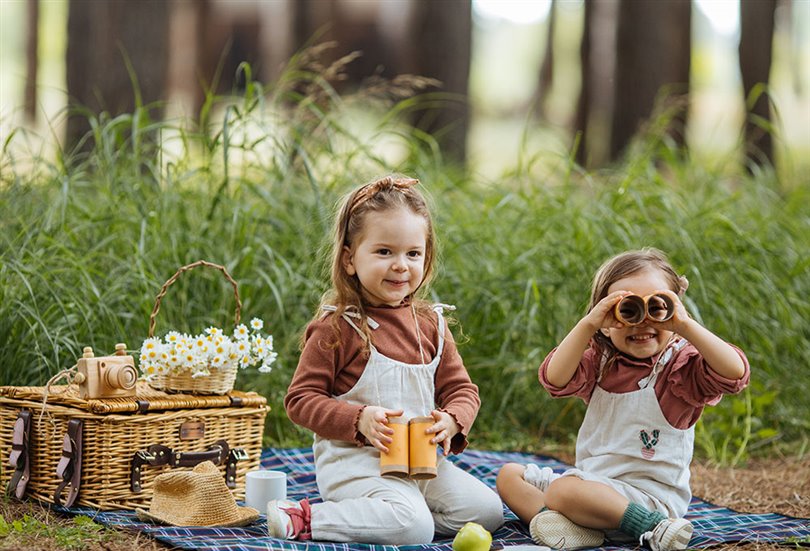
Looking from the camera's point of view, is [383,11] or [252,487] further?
[383,11]

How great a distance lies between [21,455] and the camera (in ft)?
10.3

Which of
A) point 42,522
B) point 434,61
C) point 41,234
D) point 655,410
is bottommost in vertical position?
point 42,522

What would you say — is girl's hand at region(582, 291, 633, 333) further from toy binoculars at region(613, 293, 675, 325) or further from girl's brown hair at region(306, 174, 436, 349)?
girl's brown hair at region(306, 174, 436, 349)

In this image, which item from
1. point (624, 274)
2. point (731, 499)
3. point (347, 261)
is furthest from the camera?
point (731, 499)

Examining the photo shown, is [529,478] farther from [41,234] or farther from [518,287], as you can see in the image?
[41,234]

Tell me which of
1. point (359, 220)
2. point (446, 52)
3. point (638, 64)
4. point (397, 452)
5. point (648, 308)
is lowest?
point (397, 452)

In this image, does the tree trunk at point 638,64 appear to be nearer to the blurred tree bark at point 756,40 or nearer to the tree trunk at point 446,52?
the blurred tree bark at point 756,40

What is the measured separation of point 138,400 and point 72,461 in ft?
0.84

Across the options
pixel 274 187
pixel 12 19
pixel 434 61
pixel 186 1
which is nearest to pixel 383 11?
pixel 186 1

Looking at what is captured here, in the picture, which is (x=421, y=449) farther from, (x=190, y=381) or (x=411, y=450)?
(x=190, y=381)

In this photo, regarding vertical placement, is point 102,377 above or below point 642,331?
below

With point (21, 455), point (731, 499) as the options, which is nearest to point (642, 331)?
point (731, 499)

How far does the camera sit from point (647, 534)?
2.76m

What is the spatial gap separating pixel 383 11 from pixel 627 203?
18.0 metres
